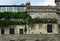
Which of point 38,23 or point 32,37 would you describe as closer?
point 32,37

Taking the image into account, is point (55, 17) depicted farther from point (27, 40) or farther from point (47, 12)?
point (27, 40)

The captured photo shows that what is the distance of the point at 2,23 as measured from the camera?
57.4m

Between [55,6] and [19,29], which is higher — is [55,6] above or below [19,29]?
above

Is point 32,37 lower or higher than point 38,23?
higher

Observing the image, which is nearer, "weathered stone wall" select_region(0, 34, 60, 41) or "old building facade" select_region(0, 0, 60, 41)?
"weathered stone wall" select_region(0, 34, 60, 41)

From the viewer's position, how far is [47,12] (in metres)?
58.4

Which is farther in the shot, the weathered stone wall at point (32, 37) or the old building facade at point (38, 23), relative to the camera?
the old building facade at point (38, 23)

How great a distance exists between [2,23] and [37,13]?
23.9 feet

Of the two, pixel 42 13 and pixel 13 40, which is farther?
pixel 42 13

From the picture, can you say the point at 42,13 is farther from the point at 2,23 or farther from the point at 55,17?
the point at 2,23

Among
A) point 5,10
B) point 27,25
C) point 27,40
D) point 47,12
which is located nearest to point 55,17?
point 47,12

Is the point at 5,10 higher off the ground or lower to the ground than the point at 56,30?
higher

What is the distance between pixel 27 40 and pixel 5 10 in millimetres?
16985

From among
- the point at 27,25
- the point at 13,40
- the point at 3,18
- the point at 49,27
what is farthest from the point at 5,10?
the point at 13,40
